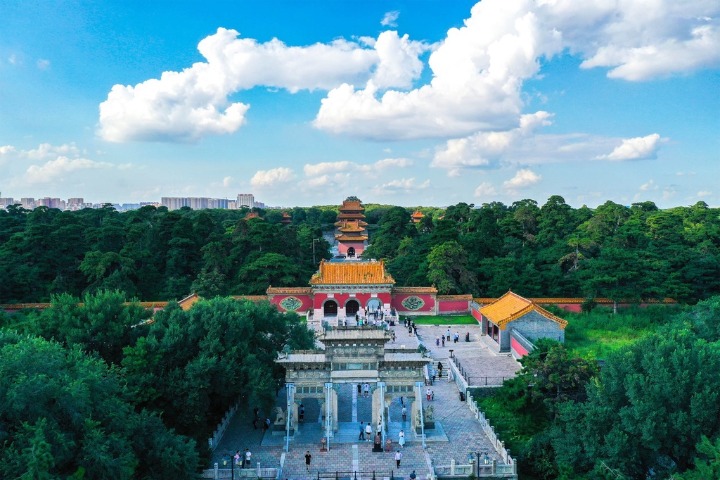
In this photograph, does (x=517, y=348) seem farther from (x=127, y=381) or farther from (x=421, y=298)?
(x=127, y=381)

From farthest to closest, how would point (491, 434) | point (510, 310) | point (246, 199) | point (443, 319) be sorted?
1. point (246, 199)
2. point (443, 319)
3. point (510, 310)
4. point (491, 434)

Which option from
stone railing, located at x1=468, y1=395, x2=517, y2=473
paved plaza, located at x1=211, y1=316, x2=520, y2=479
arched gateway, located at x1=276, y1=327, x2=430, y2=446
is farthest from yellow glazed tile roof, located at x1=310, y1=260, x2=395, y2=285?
arched gateway, located at x1=276, y1=327, x2=430, y2=446

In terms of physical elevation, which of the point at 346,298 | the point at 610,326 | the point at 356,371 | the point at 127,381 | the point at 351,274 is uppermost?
the point at 351,274

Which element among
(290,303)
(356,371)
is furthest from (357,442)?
(290,303)

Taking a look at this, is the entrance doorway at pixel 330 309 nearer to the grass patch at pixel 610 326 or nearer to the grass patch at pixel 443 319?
the grass patch at pixel 443 319

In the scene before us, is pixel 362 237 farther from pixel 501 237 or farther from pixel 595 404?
pixel 595 404

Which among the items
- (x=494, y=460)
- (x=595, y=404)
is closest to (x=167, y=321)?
(x=494, y=460)

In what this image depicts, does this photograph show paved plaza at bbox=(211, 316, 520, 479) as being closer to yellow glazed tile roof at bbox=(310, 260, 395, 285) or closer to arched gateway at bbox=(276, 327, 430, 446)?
arched gateway at bbox=(276, 327, 430, 446)
